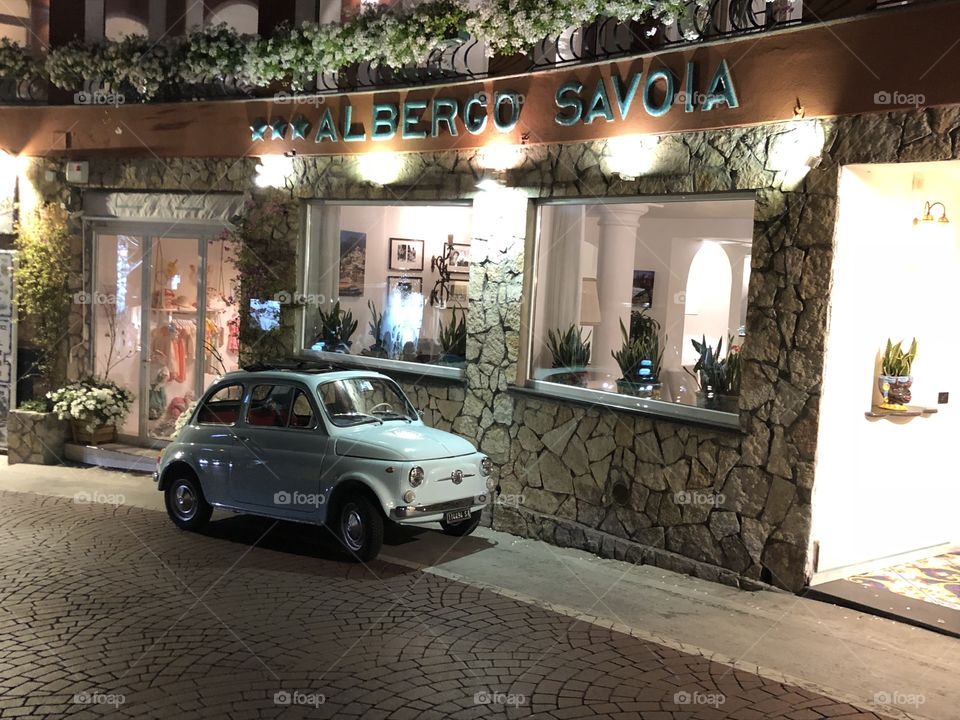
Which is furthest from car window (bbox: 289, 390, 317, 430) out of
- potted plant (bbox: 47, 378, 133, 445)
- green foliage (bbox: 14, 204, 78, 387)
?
green foliage (bbox: 14, 204, 78, 387)

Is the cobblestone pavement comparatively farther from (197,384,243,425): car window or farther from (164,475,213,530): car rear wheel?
(197,384,243,425): car window

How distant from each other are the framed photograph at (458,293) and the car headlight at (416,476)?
3.44 metres

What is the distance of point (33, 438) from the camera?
532 inches

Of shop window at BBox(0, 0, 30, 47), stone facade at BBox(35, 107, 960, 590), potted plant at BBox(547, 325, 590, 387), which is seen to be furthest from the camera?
shop window at BBox(0, 0, 30, 47)

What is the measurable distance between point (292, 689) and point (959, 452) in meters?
7.23

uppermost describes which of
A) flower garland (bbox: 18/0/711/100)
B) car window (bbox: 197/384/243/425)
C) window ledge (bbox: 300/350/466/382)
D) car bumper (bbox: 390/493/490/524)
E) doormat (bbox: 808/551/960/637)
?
flower garland (bbox: 18/0/711/100)

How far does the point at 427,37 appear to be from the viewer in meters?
10.9

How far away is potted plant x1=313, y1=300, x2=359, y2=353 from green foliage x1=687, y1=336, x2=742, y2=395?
5.21m

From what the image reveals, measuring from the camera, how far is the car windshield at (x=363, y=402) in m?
9.19

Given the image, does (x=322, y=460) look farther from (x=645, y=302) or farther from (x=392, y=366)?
(x=645, y=302)

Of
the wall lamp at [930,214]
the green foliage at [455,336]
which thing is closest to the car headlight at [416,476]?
the green foliage at [455,336]

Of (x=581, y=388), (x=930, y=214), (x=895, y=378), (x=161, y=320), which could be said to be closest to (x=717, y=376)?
(x=895, y=378)

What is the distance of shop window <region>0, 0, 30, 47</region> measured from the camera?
593 inches

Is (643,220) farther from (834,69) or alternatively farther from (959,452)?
(959,452)
